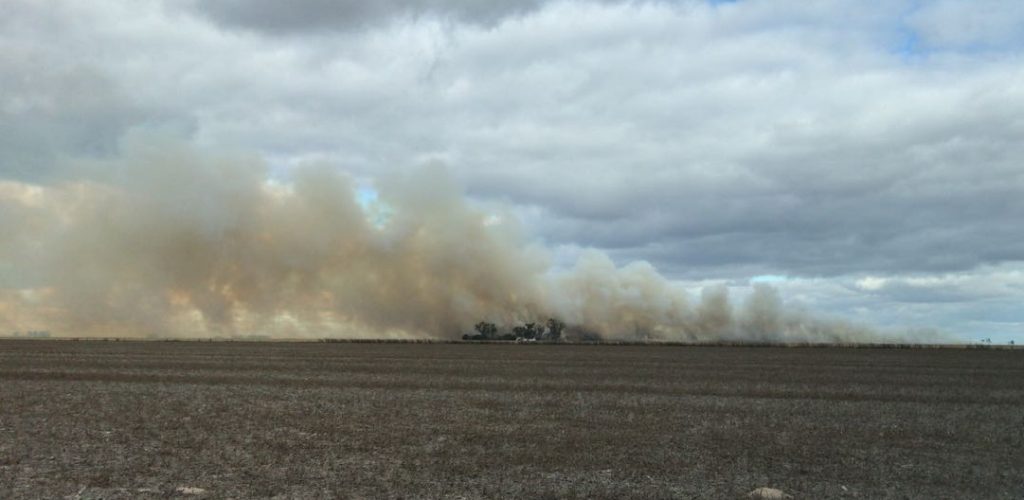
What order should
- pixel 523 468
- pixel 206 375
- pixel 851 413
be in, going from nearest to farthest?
pixel 523 468, pixel 851 413, pixel 206 375

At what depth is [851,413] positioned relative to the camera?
1510 inches

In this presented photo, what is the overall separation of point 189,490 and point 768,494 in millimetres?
13758

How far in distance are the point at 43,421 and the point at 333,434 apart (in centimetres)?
1256

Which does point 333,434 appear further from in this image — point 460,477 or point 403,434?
point 460,477

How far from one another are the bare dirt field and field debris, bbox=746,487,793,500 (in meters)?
0.48

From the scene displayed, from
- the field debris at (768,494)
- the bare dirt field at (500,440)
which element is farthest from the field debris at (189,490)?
the field debris at (768,494)

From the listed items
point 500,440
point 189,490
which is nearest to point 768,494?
point 500,440

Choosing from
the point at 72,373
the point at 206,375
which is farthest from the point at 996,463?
the point at 72,373

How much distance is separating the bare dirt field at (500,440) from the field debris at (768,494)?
48 cm

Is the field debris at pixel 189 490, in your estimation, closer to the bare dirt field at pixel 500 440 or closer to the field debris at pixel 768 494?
the bare dirt field at pixel 500 440

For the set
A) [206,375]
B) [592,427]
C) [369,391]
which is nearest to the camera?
[592,427]

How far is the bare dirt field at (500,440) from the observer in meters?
20.9

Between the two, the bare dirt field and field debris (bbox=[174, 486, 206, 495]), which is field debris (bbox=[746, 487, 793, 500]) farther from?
field debris (bbox=[174, 486, 206, 495])

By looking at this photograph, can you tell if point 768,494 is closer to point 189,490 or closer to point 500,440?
point 500,440
